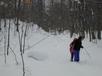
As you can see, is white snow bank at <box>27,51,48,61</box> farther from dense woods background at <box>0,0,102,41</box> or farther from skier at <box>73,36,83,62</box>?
dense woods background at <box>0,0,102,41</box>

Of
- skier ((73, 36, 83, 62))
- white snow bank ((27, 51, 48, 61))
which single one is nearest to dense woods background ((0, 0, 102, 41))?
white snow bank ((27, 51, 48, 61))

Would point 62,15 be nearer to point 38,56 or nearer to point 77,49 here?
point 38,56

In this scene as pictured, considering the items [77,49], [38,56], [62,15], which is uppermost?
[77,49]

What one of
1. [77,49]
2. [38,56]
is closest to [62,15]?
[38,56]

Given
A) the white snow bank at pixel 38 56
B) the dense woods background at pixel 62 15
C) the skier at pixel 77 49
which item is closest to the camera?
the skier at pixel 77 49

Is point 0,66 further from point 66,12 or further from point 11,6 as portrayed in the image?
point 66,12

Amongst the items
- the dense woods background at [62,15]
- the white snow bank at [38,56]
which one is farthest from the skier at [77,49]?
the dense woods background at [62,15]

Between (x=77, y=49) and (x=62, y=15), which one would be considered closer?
(x=77, y=49)

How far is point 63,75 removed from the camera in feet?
38.7

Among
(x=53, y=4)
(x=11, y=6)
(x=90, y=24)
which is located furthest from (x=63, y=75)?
(x=53, y=4)

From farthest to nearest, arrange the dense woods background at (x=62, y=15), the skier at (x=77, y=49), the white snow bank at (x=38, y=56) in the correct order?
the dense woods background at (x=62, y=15) → the white snow bank at (x=38, y=56) → the skier at (x=77, y=49)

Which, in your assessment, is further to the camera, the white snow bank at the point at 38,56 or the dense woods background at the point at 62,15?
the dense woods background at the point at 62,15

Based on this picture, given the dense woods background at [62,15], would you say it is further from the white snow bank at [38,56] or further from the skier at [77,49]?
the skier at [77,49]

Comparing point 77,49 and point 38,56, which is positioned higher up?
point 77,49
